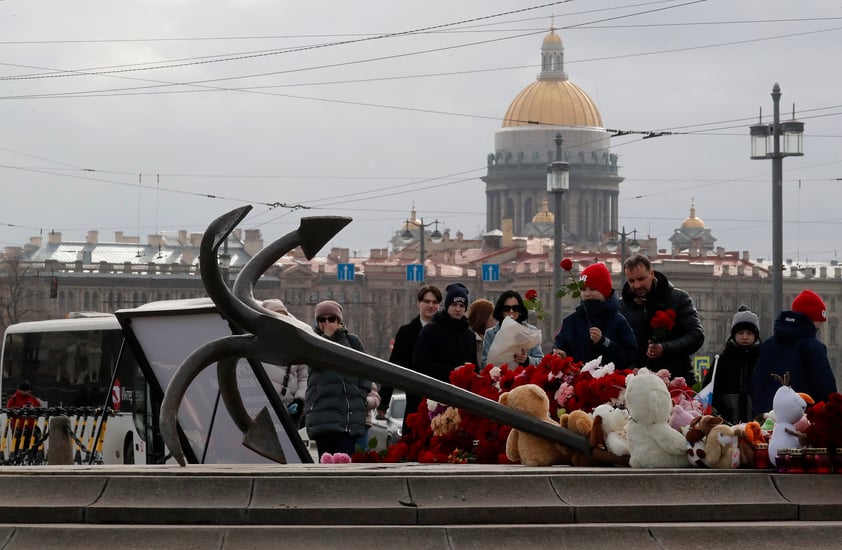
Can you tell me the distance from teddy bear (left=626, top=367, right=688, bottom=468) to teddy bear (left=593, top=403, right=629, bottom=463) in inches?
2.7

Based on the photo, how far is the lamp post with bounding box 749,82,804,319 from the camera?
22.2 metres

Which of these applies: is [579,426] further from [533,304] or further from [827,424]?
[533,304]

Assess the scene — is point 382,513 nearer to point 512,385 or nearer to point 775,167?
point 512,385

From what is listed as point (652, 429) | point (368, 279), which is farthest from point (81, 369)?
point (368, 279)

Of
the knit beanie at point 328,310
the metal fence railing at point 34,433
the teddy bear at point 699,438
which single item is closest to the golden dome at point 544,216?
the metal fence railing at point 34,433

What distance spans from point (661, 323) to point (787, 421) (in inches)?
71.5

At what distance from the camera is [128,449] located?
15328 millimetres

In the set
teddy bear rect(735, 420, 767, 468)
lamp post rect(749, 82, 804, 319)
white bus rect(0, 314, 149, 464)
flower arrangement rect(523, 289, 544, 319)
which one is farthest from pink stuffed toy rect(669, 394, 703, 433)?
lamp post rect(749, 82, 804, 319)

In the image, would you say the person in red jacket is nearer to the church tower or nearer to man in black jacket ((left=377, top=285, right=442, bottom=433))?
man in black jacket ((left=377, top=285, right=442, bottom=433))

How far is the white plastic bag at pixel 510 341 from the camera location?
355 inches

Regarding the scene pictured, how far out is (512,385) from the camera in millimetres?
7801

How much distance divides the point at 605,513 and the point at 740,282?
84.6 metres

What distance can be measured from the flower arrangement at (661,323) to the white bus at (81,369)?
7.29 meters

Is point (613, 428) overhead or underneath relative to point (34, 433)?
overhead
